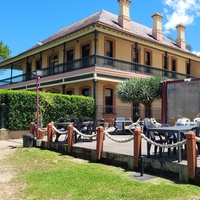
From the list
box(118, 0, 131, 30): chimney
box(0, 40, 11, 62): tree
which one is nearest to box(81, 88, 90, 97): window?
box(118, 0, 131, 30): chimney

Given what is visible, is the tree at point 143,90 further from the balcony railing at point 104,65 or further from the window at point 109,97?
the window at point 109,97

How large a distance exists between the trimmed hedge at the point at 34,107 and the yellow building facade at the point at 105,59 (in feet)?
6.47

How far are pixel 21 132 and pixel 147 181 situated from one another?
33.0ft

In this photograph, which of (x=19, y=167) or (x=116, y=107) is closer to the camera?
(x=19, y=167)

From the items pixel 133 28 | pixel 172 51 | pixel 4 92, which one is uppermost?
pixel 133 28

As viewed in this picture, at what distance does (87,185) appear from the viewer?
18.7 ft

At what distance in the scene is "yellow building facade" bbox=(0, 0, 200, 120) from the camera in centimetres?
1944

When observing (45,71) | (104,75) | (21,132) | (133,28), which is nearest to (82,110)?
(104,75)

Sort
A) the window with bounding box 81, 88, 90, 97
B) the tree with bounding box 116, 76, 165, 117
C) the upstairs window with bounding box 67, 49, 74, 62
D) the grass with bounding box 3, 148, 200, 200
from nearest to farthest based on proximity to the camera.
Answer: the grass with bounding box 3, 148, 200, 200 < the tree with bounding box 116, 76, 165, 117 < the window with bounding box 81, 88, 90, 97 < the upstairs window with bounding box 67, 49, 74, 62

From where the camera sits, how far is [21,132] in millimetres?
14500

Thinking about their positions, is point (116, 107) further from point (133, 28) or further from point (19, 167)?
point (19, 167)

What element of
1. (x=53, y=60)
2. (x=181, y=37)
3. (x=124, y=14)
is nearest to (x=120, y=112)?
(x=124, y=14)

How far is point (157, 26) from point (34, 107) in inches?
636

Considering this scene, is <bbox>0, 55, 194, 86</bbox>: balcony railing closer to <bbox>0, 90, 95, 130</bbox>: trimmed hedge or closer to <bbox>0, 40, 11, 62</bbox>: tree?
<bbox>0, 90, 95, 130</bbox>: trimmed hedge
